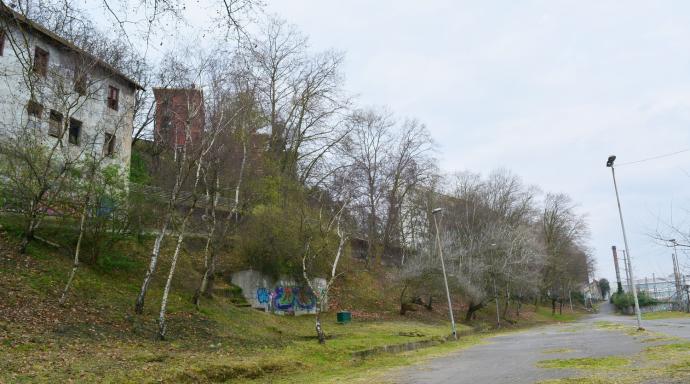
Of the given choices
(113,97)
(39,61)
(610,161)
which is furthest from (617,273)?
(39,61)

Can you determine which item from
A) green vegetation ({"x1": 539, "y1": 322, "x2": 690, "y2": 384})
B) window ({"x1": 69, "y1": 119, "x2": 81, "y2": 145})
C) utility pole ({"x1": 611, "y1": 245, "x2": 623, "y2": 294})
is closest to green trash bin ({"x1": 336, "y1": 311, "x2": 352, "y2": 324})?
window ({"x1": 69, "y1": 119, "x2": 81, "y2": 145})

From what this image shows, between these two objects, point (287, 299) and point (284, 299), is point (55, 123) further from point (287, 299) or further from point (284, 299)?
point (287, 299)

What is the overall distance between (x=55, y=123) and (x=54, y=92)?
9735 mm

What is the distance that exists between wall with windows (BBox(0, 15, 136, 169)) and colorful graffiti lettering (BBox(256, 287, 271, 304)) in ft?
34.0

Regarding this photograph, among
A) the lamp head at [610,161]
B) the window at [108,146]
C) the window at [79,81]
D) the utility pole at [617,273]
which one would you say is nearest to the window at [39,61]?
the window at [79,81]

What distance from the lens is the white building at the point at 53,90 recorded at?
593 centimetres

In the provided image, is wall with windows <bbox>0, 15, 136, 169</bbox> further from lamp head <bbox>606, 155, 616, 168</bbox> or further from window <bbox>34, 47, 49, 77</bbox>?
lamp head <bbox>606, 155, 616, 168</bbox>

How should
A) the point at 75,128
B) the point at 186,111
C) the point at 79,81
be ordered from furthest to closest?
the point at 75,128, the point at 186,111, the point at 79,81

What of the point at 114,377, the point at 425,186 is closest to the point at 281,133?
the point at 425,186

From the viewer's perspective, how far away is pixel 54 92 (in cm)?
1598

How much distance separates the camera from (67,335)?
1462 cm

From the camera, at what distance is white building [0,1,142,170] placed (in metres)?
5.93

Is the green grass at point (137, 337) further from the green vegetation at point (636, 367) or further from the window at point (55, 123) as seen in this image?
the green vegetation at point (636, 367)

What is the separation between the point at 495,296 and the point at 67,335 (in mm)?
37497
